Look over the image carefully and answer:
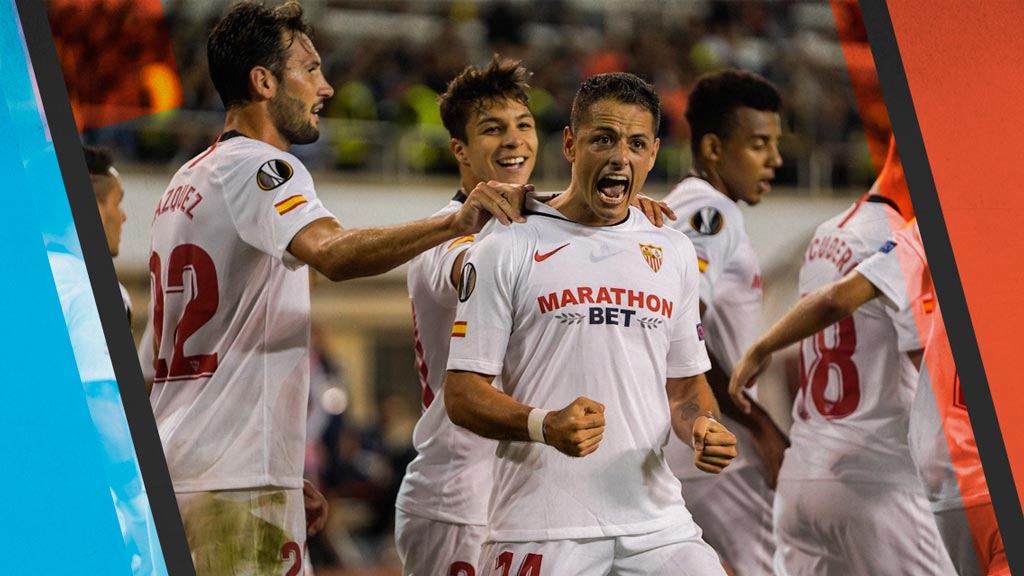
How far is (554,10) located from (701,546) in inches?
70.6

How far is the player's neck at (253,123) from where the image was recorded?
3.90 metres

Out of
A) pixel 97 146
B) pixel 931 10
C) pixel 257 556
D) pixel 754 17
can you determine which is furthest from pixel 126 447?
pixel 931 10

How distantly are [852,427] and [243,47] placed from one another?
2.41m

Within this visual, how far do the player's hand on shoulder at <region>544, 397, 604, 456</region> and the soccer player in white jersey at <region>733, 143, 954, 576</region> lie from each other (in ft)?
4.18

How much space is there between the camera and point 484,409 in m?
3.34

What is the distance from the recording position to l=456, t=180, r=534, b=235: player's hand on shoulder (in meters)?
3.54

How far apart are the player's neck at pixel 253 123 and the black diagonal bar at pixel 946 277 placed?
206 centimetres

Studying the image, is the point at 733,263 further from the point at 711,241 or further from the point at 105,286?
the point at 105,286

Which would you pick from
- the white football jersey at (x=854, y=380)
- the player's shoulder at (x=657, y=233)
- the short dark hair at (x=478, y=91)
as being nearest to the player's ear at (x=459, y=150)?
the short dark hair at (x=478, y=91)

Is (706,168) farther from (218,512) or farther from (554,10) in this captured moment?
(218,512)

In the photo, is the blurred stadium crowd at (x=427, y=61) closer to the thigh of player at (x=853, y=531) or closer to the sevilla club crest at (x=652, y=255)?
the sevilla club crest at (x=652, y=255)

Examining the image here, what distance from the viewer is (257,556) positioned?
3801mm

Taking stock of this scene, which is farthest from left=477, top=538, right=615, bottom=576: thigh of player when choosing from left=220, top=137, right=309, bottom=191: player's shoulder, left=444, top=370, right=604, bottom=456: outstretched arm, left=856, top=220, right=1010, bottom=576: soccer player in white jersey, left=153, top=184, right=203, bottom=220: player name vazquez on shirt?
left=856, top=220, right=1010, bottom=576: soccer player in white jersey

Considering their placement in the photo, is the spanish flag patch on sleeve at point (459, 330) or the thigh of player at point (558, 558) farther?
the spanish flag patch on sleeve at point (459, 330)
